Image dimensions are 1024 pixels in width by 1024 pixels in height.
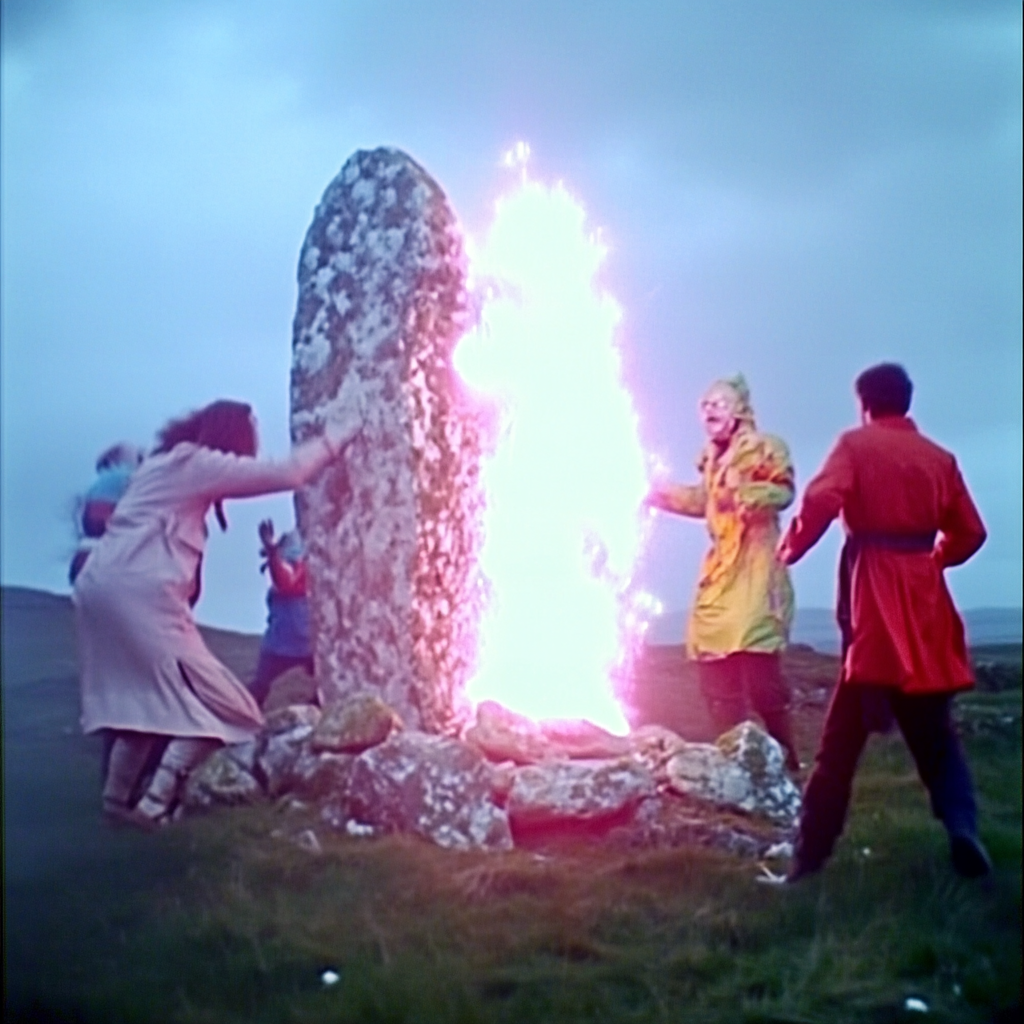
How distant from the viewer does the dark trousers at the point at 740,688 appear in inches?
135

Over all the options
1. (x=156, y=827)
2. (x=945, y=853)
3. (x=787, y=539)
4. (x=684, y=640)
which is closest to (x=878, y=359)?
(x=787, y=539)

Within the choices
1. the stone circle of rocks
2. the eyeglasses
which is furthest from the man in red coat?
the eyeglasses

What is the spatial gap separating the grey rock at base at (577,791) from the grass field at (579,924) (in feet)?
0.23

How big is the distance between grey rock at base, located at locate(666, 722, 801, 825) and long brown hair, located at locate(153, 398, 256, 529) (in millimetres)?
1026

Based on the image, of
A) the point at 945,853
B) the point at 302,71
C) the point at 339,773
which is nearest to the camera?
the point at 945,853

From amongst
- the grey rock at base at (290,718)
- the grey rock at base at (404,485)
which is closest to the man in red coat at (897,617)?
the grey rock at base at (404,485)

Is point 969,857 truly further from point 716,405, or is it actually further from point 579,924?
point 716,405

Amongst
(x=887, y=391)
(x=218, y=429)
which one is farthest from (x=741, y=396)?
(x=218, y=429)

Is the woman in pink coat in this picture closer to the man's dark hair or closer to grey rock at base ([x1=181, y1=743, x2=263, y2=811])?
grey rock at base ([x1=181, y1=743, x2=263, y2=811])

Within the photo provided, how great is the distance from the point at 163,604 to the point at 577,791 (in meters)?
0.93

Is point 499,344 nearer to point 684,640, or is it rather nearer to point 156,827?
point 684,640

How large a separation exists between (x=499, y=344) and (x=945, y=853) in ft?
4.11

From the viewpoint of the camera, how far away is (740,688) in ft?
11.4

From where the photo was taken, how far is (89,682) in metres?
3.80
